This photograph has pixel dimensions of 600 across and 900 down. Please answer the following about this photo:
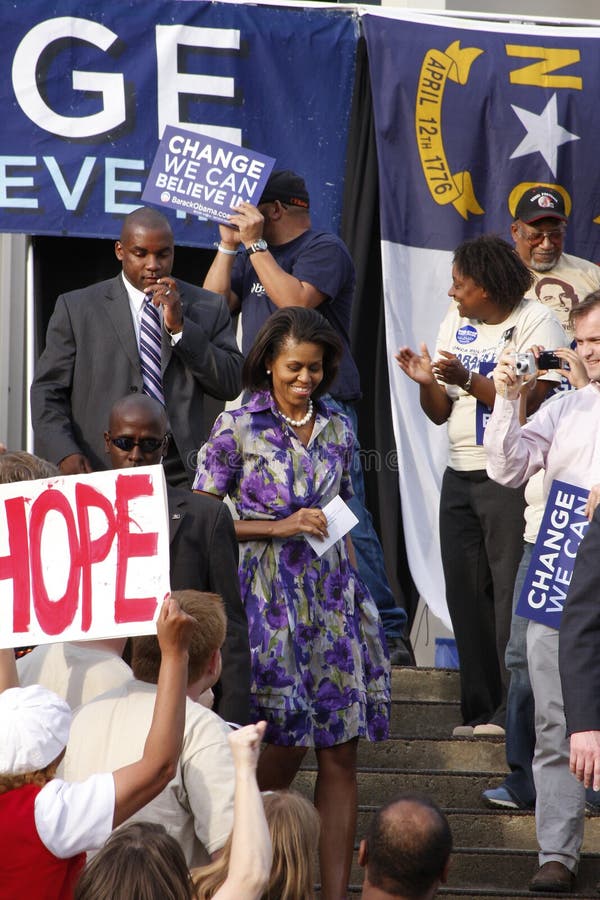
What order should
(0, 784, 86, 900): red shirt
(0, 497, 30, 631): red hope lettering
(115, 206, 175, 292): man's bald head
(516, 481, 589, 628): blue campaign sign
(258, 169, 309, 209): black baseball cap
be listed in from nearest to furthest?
(0, 784, 86, 900): red shirt, (0, 497, 30, 631): red hope lettering, (516, 481, 589, 628): blue campaign sign, (115, 206, 175, 292): man's bald head, (258, 169, 309, 209): black baseball cap

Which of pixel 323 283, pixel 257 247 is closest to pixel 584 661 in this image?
pixel 323 283

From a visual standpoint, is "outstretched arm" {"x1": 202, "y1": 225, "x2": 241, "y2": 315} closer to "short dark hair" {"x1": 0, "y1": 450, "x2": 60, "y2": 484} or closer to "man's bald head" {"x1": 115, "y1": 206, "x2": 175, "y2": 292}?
"man's bald head" {"x1": 115, "y1": 206, "x2": 175, "y2": 292}

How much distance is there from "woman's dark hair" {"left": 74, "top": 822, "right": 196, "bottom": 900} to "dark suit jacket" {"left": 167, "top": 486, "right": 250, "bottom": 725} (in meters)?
1.65

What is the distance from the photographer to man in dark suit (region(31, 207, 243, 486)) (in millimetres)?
5695

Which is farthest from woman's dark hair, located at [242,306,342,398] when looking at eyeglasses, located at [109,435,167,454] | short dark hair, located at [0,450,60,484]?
short dark hair, located at [0,450,60,484]

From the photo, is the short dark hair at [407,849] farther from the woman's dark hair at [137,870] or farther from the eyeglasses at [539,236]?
the eyeglasses at [539,236]

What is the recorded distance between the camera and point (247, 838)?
3037 millimetres

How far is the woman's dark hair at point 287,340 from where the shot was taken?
5285 mm

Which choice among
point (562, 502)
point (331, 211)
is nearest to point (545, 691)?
point (562, 502)

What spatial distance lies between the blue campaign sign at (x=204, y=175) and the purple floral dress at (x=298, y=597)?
1610 millimetres

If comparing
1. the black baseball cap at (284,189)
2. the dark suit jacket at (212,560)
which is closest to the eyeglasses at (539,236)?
the black baseball cap at (284,189)

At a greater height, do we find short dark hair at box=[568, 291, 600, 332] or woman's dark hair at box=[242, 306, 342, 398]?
short dark hair at box=[568, 291, 600, 332]

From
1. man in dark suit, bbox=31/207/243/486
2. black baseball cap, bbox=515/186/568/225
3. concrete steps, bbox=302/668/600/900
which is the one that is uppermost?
black baseball cap, bbox=515/186/568/225

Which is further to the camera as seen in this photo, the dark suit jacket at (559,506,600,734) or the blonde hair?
the dark suit jacket at (559,506,600,734)
